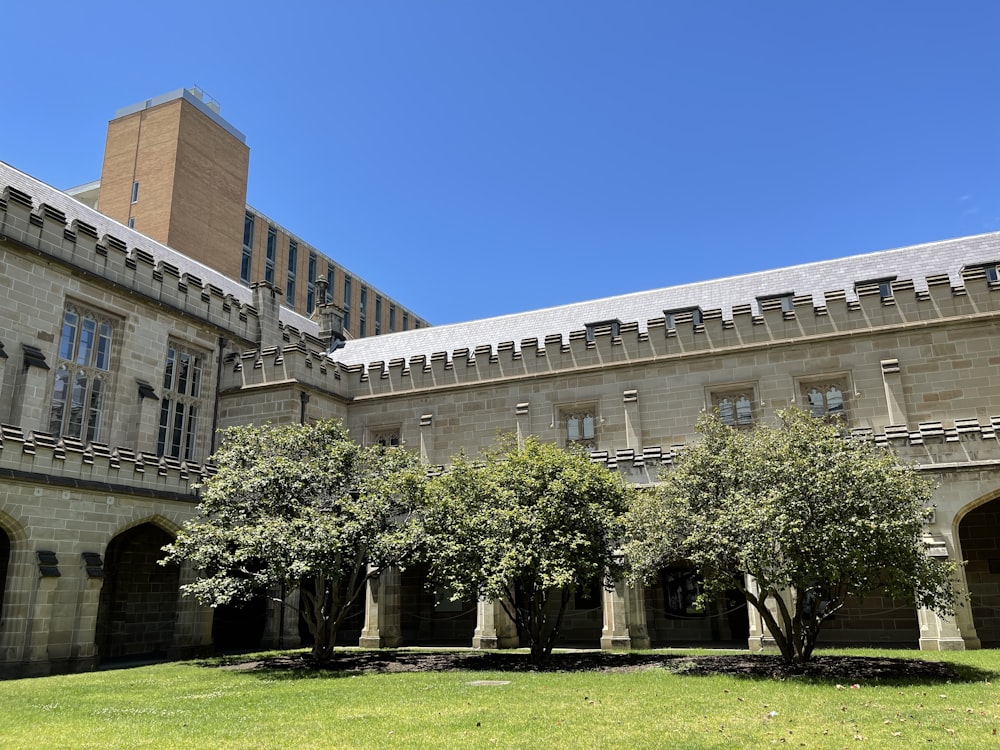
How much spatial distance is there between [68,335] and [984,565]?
26.4 m

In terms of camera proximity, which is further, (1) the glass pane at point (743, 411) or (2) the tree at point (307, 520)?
(1) the glass pane at point (743, 411)

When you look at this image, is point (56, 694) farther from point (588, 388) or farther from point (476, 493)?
point (588, 388)

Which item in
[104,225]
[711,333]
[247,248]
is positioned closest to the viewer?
[711,333]

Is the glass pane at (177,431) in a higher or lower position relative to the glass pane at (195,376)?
lower

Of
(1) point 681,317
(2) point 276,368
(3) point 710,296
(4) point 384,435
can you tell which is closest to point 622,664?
(1) point 681,317

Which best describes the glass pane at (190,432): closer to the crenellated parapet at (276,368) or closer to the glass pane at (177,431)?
the glass pane at (177,431)

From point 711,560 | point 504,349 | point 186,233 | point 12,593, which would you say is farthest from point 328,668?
point 186,233

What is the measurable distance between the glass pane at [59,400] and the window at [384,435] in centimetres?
1031

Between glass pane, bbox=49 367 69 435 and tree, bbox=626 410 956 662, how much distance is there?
16.8m

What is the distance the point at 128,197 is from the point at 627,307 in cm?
3457

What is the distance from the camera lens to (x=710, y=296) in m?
28.2

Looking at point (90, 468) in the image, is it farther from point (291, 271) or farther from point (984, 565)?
point (291, 271)

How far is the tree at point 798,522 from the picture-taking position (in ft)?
43.1

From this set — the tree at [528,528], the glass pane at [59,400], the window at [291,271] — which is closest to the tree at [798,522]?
the tree at [528,528]
